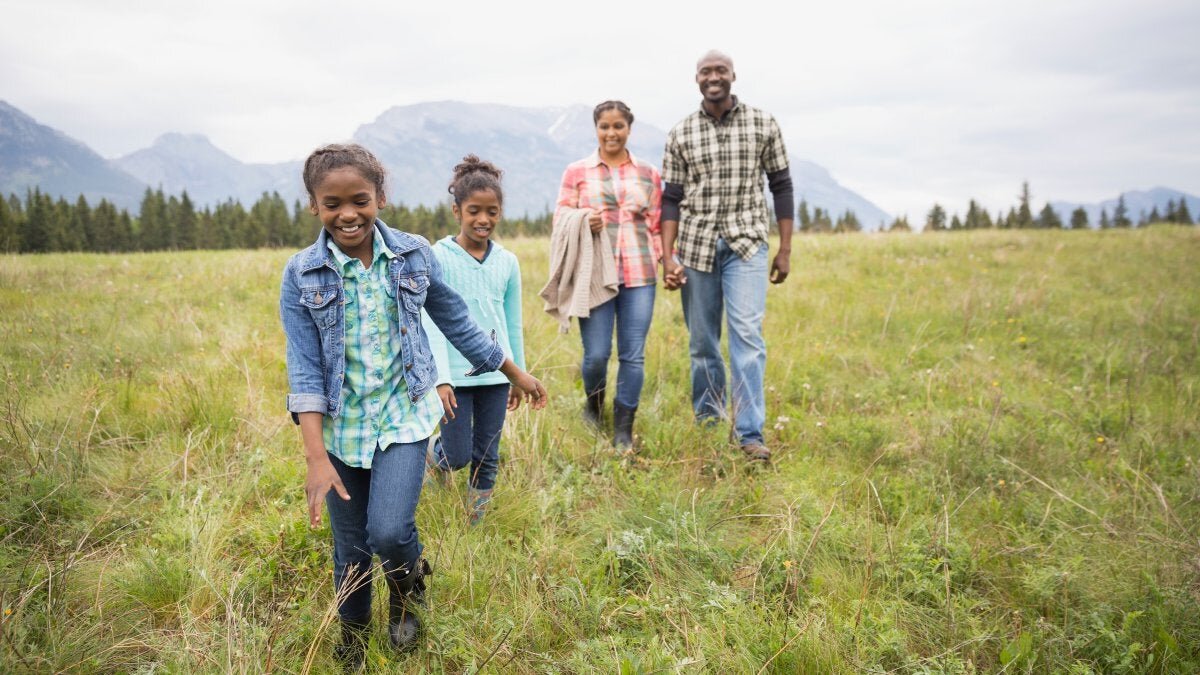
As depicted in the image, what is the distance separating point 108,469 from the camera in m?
3.27

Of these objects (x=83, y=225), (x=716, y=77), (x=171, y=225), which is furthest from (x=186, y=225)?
(x=716, y=77)

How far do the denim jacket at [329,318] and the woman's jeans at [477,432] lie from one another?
87cm

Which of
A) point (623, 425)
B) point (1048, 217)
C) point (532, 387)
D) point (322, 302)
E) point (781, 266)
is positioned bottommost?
point (623, 425)

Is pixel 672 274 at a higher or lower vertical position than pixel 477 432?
higher

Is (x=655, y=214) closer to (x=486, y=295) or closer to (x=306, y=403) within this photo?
(x=486, y=295)

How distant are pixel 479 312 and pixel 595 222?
1329 mm

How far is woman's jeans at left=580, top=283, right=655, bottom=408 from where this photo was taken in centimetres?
410

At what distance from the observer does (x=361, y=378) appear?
206cm


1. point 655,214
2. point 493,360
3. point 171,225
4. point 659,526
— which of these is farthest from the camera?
point 171,225

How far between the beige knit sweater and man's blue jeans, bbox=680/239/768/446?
2.20ft

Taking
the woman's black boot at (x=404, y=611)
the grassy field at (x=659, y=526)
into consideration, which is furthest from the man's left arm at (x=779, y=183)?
the woman's black boot at (x=404, y=611)

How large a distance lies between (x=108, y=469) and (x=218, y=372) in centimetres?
163

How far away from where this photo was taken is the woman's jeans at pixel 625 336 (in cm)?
410

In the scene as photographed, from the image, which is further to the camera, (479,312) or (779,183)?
(779,183)
